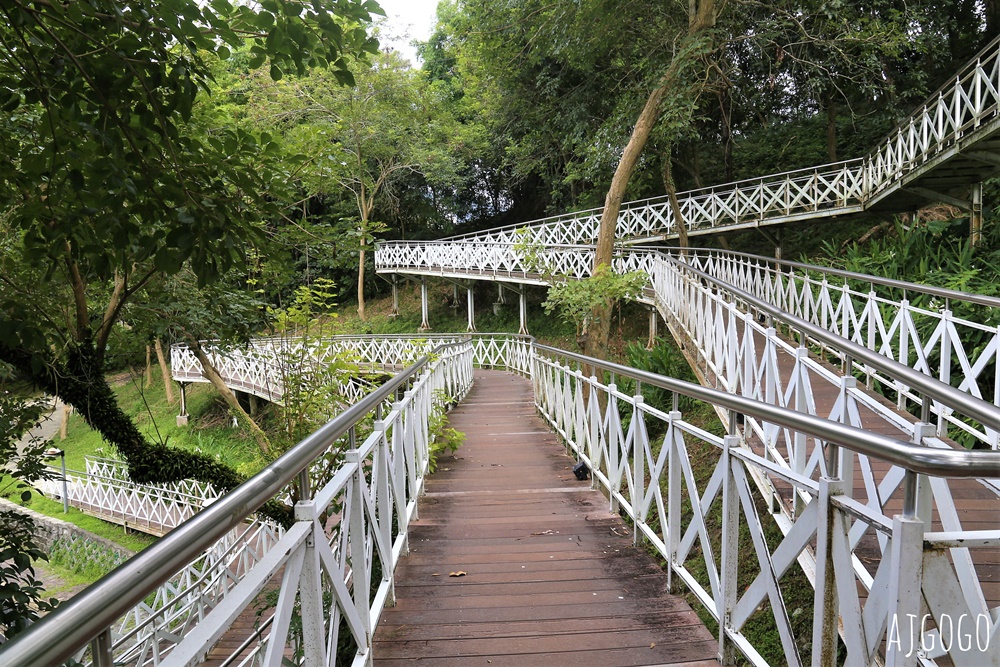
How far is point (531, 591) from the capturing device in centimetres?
267

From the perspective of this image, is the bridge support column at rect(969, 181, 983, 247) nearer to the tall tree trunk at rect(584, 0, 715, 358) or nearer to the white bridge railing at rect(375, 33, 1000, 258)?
the white bridge railing at rect(375, 33, 1000, 258)

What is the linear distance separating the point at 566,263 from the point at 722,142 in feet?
24.5

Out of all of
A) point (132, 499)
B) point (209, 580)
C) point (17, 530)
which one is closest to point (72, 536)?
point (132, 499)

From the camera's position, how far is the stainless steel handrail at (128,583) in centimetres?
61

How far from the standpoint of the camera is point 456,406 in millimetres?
10062

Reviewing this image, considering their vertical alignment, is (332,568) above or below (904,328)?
below

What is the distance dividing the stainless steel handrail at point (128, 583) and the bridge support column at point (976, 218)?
339 inches

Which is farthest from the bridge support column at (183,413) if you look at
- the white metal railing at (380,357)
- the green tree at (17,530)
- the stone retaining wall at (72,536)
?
the green tree at (17,530)

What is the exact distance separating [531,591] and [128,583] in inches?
86.1

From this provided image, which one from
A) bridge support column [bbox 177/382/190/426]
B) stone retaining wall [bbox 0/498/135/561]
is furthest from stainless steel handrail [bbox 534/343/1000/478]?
bridge support column [bbox 177/382/190/426]

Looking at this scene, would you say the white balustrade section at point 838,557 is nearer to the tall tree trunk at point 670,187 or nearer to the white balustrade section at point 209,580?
the white balustrade section at point 209,580

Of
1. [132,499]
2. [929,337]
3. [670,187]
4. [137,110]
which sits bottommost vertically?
[132,499]

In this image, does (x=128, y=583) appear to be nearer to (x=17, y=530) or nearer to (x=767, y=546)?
(x=767, y=546)

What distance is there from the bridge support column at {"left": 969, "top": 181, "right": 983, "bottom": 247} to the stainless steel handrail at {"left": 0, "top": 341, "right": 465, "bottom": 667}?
8611mm
